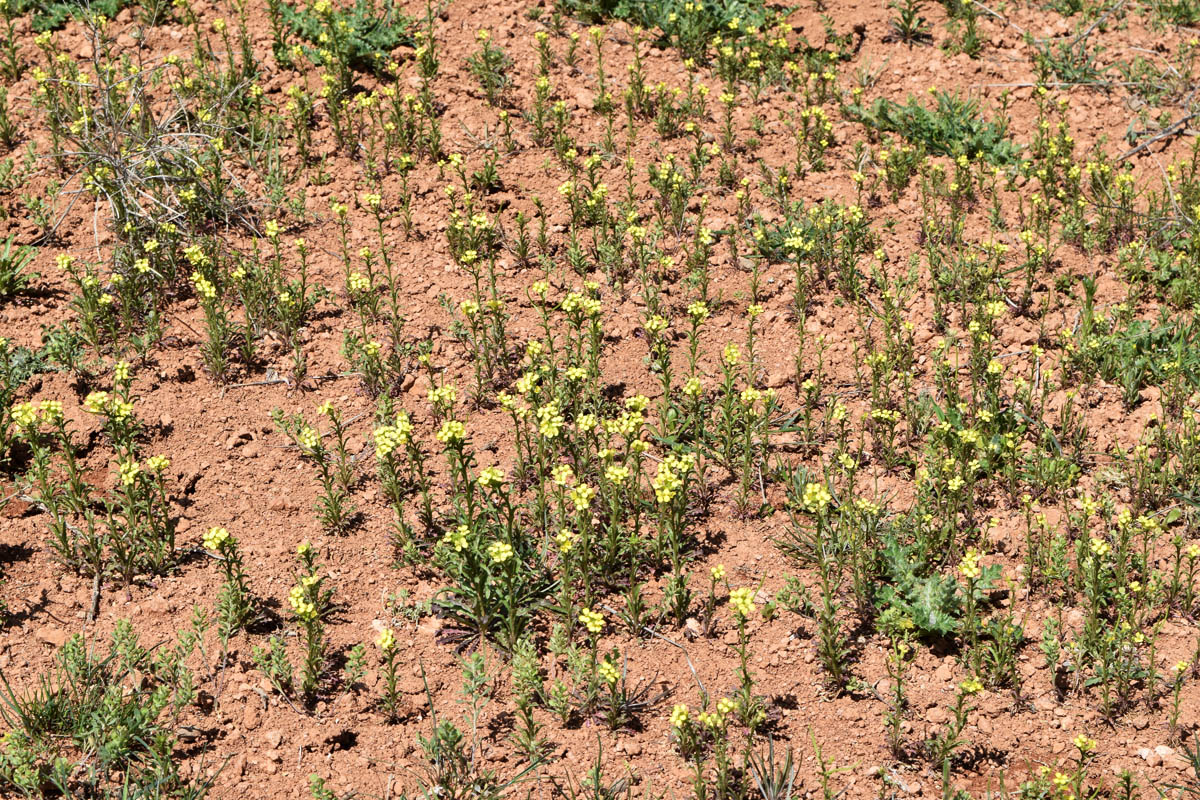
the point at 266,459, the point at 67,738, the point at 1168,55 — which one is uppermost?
the point at 1168,55

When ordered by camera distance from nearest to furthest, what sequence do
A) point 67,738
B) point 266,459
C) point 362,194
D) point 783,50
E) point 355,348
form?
point 67,738 → point 266,459 → point 355,348 → point 362,194 → point 783,50

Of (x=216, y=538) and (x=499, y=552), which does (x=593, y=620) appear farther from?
(x=216, y=538)

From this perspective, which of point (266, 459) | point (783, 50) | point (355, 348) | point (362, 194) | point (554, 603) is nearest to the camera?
point (554, 603)

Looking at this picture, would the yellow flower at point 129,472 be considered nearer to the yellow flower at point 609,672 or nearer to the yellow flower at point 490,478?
the yellow flower at point 490,478

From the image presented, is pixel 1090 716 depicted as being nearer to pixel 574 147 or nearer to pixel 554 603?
pixel 554 603

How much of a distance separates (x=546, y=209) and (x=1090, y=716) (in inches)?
183

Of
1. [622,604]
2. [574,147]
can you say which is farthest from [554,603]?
[574,147]

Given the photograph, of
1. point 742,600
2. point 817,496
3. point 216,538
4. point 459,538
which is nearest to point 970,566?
point 817,496

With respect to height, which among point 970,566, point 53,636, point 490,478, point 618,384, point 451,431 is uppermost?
point 451,431

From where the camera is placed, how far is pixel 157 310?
23.1 feet

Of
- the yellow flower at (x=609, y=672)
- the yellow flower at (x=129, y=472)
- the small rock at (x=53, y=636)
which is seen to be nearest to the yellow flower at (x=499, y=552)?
the yellow flower at (x=609, y=672)

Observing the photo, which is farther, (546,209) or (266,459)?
(546,209)

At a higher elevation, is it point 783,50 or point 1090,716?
point 783,50

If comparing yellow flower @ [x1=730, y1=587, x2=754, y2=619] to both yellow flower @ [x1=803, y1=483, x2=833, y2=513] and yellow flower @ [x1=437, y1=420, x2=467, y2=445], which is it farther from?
yellow flower @ [x1=437, y1=420, x2=467, y2=445]
